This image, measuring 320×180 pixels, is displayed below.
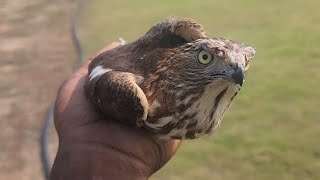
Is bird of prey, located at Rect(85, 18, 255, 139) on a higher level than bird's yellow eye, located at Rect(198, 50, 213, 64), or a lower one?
lower

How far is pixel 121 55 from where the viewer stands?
5.22 feet

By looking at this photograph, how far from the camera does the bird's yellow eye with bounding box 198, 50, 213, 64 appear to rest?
4.42 ft

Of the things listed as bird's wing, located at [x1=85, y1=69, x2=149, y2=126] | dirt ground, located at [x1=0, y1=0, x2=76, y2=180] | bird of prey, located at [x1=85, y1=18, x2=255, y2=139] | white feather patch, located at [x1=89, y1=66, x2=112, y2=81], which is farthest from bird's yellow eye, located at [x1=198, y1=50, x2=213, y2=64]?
dirt ground, located at [x1=0, y1=0, x2=76, y2=180]

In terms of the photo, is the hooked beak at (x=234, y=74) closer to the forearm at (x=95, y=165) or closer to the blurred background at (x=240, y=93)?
the forearm at (x=95, y=165)

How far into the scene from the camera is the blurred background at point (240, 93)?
303cm

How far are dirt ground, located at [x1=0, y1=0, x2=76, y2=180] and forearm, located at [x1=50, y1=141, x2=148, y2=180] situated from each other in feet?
6.12

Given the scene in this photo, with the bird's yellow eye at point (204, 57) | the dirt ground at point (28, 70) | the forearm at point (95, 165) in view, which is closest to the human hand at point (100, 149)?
the forearm at point (95, 165)

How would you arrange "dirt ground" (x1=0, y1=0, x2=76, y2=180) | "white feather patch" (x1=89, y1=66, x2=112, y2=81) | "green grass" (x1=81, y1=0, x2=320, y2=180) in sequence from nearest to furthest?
"white feather patch" (x1=89, y1=66, x2=112, y2=81)
"green grass" (x1=81, y1=0, x2=320, y2=180)
"dirt ground" (x1=0, y1=0, x2=76, y2=180)

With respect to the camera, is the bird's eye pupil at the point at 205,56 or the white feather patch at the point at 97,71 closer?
the bird's eye pupil at the point at 205,56

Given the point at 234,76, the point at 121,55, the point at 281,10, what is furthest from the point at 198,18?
the point at 234,76

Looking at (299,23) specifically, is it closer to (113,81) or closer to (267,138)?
(267,138)

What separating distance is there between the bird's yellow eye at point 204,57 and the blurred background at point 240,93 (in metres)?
1.60

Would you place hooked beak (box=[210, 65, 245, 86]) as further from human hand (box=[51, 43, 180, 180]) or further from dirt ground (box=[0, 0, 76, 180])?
dirt ground (box=[0, 0, 76, 180])

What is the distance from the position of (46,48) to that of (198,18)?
1252 millimetres
